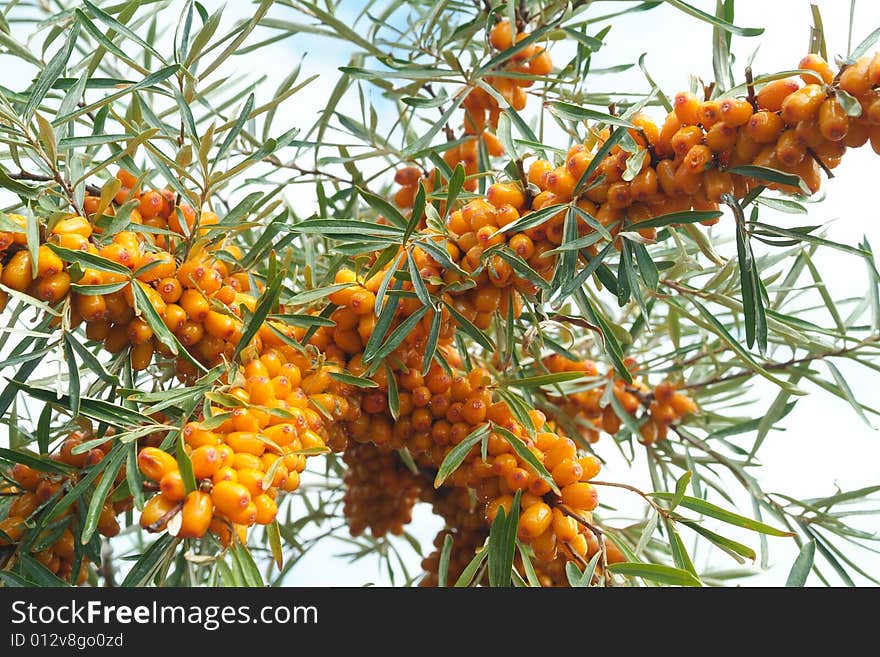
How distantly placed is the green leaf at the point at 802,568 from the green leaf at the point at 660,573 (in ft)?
0.24

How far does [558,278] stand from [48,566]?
0.47 meters

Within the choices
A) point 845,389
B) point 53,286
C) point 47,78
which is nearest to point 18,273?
point 53,286

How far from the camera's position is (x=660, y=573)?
586 millimetres

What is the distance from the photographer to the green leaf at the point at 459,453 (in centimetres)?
62

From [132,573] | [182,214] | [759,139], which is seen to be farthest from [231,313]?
[759,139]

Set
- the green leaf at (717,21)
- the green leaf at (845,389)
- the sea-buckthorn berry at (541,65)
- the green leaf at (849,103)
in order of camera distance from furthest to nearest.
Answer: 1. the sea-buckthorn berry at (541,65)
2. the green leaf at (845,389)
3. the green leaf at (717,21)
4. the green leaf at (849,103)

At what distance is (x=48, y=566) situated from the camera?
2.26 ft

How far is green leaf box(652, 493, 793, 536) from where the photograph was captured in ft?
1.90

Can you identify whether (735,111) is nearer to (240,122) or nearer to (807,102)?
(807,102)

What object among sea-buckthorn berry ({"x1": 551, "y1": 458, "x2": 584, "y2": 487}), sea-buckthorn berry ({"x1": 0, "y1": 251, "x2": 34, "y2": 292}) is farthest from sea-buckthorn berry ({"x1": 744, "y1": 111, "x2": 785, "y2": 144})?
sea-buckthorn berry ({"x1": 0, "y1": 251, "x2": 34, "y2": 292})

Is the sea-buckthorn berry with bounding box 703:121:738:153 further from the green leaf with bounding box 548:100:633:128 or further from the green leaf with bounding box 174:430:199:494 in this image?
the green leaf with bounding box 174:430:199:494

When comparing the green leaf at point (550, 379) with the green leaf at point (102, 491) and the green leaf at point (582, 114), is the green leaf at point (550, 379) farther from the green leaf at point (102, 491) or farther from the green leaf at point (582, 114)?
the green leaf at point (102, 491)

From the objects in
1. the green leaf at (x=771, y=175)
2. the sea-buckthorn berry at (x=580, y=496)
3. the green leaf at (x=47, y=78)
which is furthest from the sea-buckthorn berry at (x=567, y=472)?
the green leaf at (x=47, y=78)

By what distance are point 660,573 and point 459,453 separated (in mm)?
165
